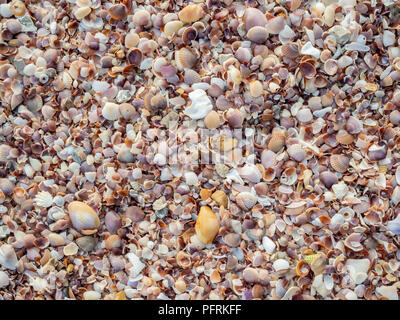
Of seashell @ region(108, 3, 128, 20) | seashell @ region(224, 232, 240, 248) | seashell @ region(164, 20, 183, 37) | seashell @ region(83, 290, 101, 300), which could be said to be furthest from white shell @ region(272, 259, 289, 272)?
seashell @ region(108, 3, 128, 20)

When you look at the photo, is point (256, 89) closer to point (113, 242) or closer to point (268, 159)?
point (268, 159)

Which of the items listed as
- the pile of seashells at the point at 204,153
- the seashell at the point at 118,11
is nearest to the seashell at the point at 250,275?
the pile of seashells at the point at 204,153

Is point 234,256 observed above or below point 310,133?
below

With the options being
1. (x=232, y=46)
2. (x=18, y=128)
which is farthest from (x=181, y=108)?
(x=18, y=128)

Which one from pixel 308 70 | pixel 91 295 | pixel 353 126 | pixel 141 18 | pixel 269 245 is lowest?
pixel 91 295

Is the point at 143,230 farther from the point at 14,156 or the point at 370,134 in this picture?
the point at 370,134

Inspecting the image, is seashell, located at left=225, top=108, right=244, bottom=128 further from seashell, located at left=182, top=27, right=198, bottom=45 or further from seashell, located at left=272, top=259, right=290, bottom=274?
seashell, located at left=272, top=259, right=290, bottom=274

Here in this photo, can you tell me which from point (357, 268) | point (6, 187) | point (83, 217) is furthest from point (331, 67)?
point (6, 187)
